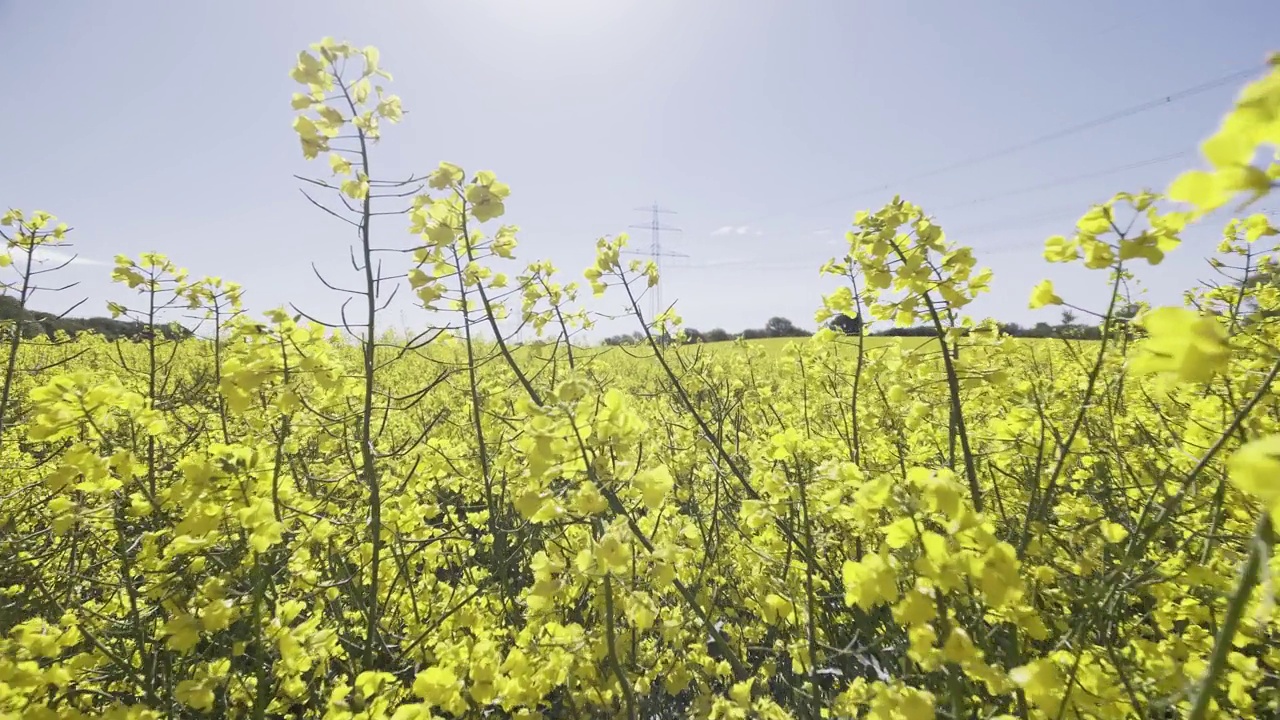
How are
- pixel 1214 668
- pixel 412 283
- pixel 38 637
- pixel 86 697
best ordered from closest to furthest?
pixel 1214 668 → pixel 38 637 → pixel 412 283 → pixel 86 697

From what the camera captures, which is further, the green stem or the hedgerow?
the hedgerow

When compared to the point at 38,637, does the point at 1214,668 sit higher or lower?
higher

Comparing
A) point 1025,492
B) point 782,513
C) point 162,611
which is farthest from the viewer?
point 1025,492

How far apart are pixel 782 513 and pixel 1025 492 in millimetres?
1979

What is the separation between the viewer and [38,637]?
182 cm

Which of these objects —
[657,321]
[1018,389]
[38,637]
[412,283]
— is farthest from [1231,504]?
[38,637]

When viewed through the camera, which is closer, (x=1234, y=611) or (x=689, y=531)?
(x=1234, y=611)

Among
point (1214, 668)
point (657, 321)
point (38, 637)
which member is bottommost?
point (38, 637)

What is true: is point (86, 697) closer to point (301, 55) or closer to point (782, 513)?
point (301, 55)

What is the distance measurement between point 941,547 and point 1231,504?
1.85 m

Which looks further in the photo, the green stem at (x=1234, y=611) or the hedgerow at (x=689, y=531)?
the hedgerow at (x=689, y=531)

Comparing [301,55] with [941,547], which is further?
[301,55]

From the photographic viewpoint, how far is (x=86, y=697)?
2.50m

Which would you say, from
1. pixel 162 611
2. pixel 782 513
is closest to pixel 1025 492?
pixel 782 513
